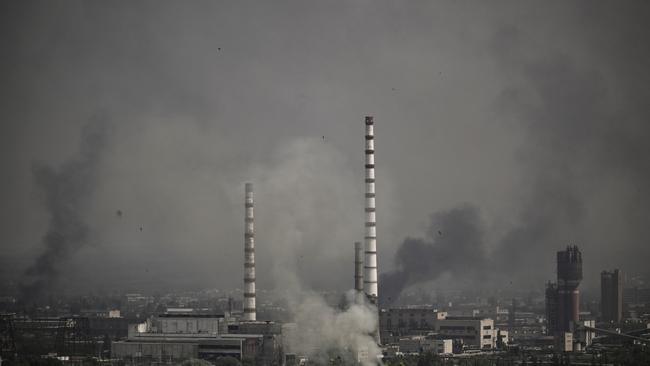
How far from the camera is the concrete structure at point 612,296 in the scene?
100m

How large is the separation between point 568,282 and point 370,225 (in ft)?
66.7

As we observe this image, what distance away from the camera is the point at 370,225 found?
72062 millimetres

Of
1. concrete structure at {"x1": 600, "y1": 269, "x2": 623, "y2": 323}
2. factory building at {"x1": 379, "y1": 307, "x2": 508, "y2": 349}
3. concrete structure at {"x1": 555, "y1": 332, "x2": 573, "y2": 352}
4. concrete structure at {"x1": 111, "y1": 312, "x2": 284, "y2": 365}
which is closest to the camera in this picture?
concrete structure at {"x1": 111, "y1": 312, "x2": 284, "y2": 365}

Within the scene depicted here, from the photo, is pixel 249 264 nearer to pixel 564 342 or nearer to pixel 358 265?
pixel 358 265

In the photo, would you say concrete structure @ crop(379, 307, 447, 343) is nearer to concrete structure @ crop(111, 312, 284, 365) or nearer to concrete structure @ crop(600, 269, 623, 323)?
concrete structure @ crop(111, 312, 284, 365)

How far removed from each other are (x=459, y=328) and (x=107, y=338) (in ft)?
63.8

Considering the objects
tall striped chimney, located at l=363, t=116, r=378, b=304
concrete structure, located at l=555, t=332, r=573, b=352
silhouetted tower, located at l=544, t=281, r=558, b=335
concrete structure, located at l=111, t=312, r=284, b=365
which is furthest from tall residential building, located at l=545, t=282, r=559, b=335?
concrete structure, located at l=111, t=312, r=284, b=365

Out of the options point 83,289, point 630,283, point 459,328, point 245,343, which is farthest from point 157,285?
point 245,343

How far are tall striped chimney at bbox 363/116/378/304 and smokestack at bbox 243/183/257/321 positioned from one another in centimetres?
559

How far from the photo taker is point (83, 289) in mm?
102625

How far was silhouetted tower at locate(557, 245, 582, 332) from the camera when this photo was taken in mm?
86562

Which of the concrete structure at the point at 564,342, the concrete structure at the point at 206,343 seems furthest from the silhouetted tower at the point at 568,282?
the concrete structure at the point at 206,343

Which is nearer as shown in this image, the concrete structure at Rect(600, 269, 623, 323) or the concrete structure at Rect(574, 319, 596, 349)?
the concrete structure at Rect(574, 319, 596, 349)

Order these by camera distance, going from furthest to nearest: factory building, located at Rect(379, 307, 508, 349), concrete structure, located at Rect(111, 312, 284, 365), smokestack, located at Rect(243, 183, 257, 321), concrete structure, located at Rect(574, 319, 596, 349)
→ concrete structure, located at Rect(574, 319, 596, 349), factory building, located at Rect(379, 307, 508, 349), smokestack, located at Rect(243, 183, 257, 321), concrete structure, located at Rect(111, 312, 284, 365)
